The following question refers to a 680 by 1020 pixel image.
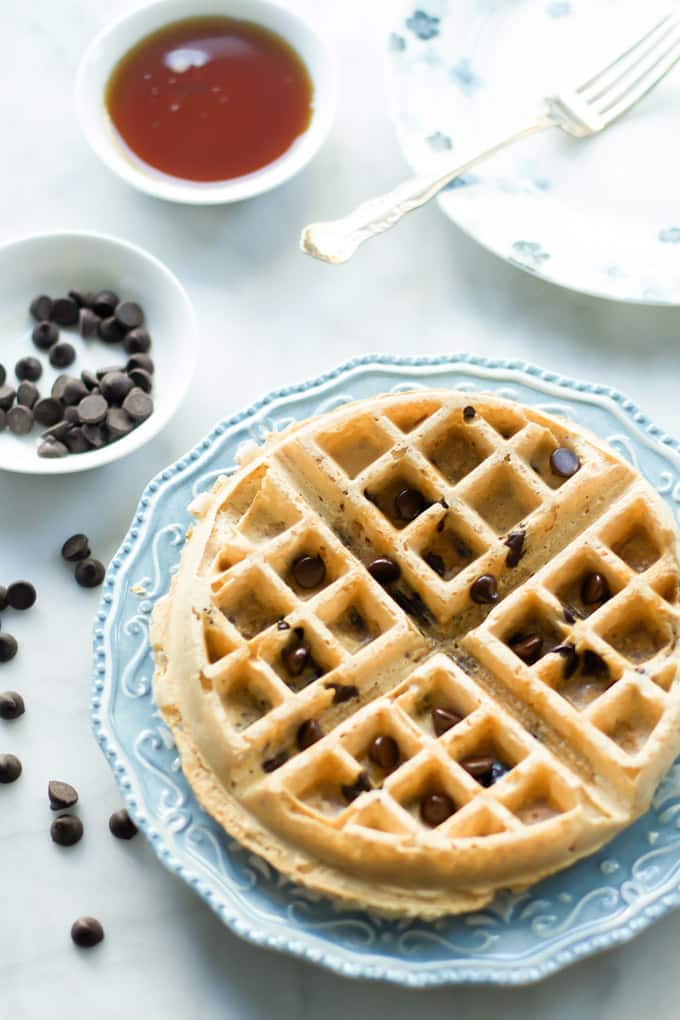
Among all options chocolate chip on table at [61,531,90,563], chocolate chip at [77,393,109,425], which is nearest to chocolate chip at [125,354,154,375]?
chocolate chip at [77,393,109,425]

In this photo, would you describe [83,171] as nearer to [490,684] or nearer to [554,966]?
[490,684]

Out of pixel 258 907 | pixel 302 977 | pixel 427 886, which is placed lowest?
pixel 302 977

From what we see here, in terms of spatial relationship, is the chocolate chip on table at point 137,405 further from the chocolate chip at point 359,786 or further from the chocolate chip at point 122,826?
the chocolate chip at point 359,786

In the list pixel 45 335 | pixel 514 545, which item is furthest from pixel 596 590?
pixel 45 335

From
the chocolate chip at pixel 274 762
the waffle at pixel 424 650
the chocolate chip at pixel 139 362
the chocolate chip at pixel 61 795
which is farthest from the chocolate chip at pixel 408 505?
the chocolate chip at pixel 61 795

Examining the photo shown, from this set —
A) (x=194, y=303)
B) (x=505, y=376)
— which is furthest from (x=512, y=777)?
(x=194, y=303)

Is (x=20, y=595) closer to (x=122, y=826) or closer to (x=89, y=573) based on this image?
(x=89, y=573)

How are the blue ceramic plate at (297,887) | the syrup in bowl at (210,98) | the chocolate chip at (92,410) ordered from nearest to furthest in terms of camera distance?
the blue ceramic plate at (297,887)
the chocolate chip at (92,410)
the syrup in bowl at (210,98)
